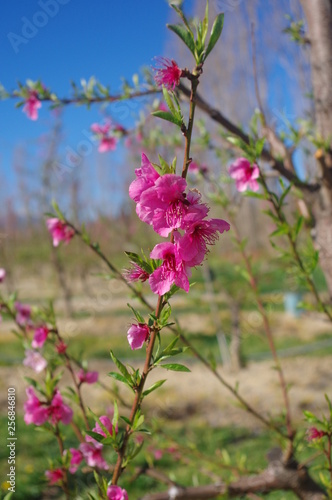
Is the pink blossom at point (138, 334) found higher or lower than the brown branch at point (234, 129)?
lower

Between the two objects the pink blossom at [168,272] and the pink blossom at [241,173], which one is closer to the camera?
the pink blossom at [168,272]

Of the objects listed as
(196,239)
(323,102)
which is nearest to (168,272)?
(196,239)

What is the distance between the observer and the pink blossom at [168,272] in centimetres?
55

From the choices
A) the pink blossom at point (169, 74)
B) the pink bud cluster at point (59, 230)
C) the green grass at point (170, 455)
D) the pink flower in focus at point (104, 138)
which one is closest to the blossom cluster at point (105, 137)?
the pink flower in focus at point (104, 138)

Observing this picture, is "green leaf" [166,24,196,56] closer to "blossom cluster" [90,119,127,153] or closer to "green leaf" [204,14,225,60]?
"green leaf" [204,14,225,60]

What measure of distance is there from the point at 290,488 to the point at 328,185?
88cm

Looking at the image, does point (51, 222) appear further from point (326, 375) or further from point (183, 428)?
point (326, 375)

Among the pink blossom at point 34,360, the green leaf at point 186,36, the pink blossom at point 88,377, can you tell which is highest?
the green leaf at point 186,36

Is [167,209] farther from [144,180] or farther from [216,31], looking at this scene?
[216,31]

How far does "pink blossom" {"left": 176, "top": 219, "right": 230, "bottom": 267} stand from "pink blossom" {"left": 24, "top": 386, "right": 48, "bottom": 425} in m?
0.57

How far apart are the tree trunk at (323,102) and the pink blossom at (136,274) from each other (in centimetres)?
80

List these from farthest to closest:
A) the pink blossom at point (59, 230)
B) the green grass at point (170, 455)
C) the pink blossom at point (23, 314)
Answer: the green grass at point (170, 455), the pink blossom at point (23, 314), the pink blossom at point (59, 230)

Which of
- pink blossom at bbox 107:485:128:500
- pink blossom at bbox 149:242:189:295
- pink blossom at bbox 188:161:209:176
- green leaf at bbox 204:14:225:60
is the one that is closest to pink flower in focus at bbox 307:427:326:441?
pink blossom at bbox 107:485:128:500

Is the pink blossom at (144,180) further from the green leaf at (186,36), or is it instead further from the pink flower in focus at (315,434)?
the pink flower in focus at (315,434)
